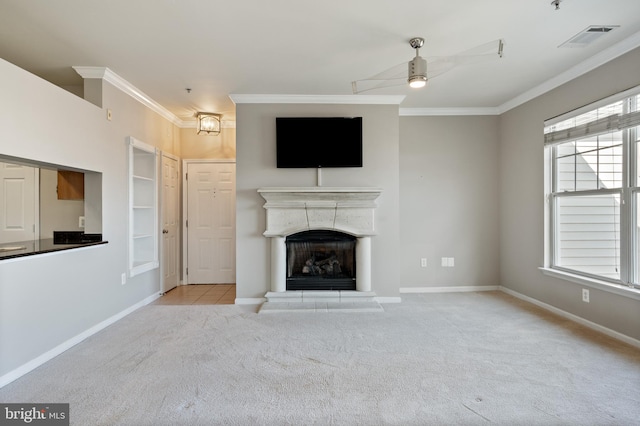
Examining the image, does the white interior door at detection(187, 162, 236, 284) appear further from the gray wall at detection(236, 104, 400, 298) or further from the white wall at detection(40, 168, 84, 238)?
the white wall at detection(40, 168, 84, 238)

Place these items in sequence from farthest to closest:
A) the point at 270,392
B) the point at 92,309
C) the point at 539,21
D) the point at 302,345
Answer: the point at 92,309 → the point at 302,345 → the point at 539,21 → the point at 270,392

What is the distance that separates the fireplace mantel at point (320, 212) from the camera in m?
3.97

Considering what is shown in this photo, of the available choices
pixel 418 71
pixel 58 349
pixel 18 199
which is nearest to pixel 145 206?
pixel 18 199

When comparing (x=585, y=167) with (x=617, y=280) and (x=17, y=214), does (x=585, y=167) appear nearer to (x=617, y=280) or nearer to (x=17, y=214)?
(x=617, y=280)

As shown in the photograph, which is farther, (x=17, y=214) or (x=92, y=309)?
(x=17, y=214)

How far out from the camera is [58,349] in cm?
270

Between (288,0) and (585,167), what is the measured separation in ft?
11.2

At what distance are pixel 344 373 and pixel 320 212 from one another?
6.80 feet

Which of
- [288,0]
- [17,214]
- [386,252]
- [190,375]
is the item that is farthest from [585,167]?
[17,214]

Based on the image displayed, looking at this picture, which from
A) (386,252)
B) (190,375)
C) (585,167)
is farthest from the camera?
(386,252)

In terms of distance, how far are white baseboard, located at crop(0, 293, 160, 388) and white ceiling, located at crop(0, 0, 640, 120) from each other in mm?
2634

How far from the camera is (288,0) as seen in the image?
224cm

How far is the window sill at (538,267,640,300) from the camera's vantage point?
2.80m

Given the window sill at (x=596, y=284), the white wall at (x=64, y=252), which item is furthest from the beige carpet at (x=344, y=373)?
the window sill at (x=596, y=284)
